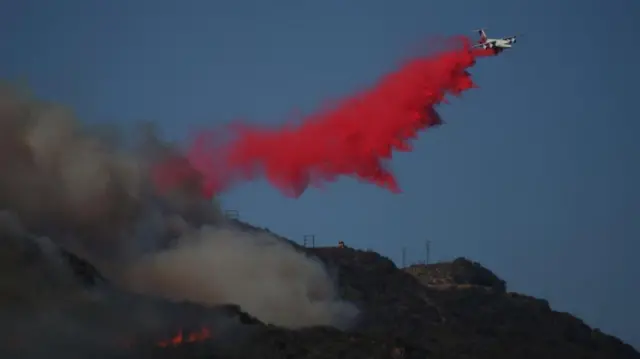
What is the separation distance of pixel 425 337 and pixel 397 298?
39.7ft

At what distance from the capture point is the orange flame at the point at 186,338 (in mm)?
112188

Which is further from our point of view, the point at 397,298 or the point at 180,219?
the point at 397,298

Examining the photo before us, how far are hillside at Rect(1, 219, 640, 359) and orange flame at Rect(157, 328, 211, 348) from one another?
0.69 m

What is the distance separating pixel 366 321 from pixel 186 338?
43487mm

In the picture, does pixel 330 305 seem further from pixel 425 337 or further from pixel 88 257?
pixel 88 257

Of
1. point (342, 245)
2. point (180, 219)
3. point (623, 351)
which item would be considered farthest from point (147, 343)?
point (623, 351)

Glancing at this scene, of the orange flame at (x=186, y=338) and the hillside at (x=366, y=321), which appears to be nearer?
the hillside at (x=366, y=321)

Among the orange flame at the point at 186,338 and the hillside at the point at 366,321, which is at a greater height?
the hillside at the point at 366,321

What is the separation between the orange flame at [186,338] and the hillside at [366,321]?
69cm

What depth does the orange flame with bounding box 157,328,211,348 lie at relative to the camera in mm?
112188

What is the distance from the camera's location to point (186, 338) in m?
115

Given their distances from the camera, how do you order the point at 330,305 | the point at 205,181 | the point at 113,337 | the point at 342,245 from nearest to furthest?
the point at 113,337, the point at 205,181, the point at 330,305, the point at 342,245

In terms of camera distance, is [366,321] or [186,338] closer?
[186,338]

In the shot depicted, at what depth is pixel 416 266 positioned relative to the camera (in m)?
188
